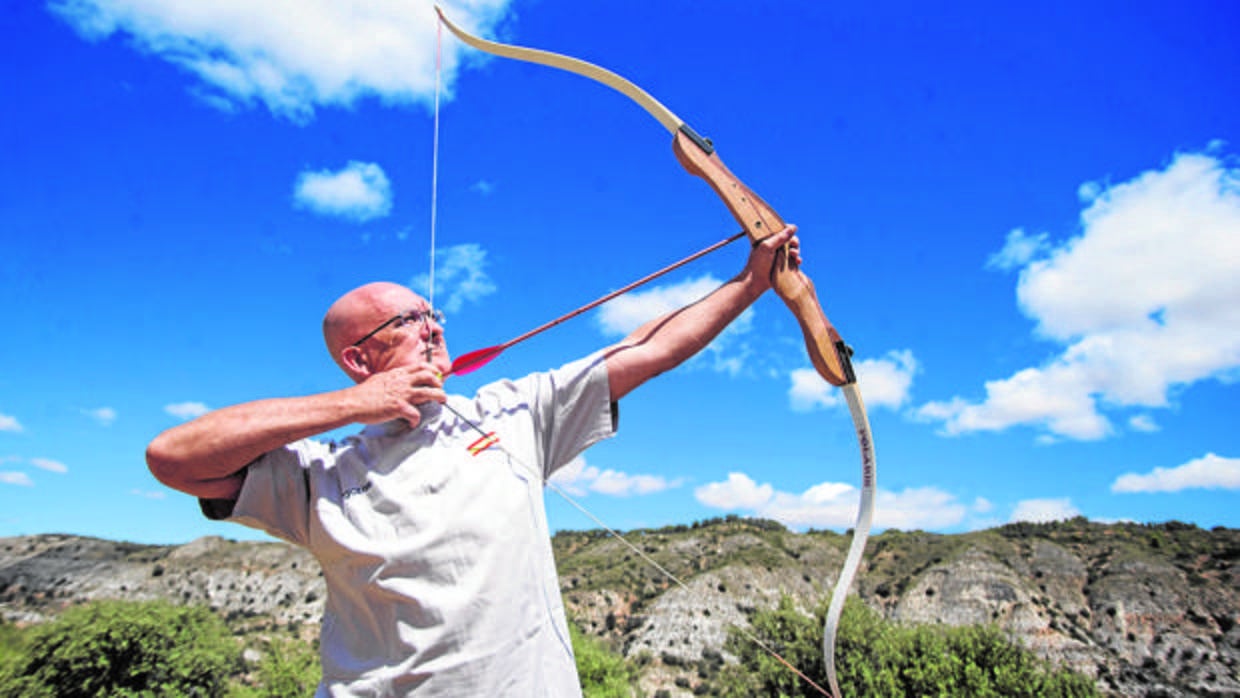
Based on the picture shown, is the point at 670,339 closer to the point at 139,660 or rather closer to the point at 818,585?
Answer: the point at 139,660

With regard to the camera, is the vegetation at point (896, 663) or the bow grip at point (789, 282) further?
the vegetation at point (896, 663)

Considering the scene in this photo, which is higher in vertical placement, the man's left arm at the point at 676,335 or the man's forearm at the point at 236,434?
the man's left arm at the point at 676,335

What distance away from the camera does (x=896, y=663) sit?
18.3m

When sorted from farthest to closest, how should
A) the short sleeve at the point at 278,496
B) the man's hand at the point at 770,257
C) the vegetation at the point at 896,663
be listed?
the vegetation at the point at 896,663 → the man's hand at the point at 770,257 → the short sleeve at the point at 278,496

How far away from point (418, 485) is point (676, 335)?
813 mm

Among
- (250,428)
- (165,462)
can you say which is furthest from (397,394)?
(165,462)

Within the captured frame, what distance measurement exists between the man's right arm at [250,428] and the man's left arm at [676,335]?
0.61 meters

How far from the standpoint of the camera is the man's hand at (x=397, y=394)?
1864 millimetres

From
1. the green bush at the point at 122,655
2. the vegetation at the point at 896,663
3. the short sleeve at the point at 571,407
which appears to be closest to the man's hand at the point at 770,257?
the short sleeve at the point at 571,407

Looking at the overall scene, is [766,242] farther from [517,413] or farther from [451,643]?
[451,643]

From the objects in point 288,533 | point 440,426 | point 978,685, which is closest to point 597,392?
point 440,426

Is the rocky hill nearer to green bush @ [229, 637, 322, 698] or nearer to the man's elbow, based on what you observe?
green bush @ [229, 637, 322, 698]

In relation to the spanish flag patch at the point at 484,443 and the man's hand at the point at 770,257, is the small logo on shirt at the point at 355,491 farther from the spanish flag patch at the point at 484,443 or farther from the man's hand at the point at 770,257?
the man's hand at the point at 770,257

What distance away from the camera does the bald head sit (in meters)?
2.19
